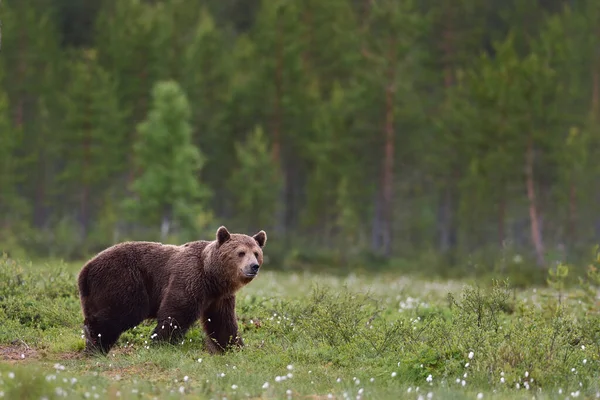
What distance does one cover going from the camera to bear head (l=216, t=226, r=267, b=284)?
1090 centimetres

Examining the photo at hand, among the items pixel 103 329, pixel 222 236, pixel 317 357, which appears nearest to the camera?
pixel 317 357

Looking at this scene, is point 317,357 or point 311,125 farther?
point 311,125

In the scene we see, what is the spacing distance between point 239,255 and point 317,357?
1.74 m

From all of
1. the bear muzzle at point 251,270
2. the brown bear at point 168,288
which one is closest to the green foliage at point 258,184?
the brown bear at point 168,288

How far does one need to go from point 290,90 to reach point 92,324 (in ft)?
140

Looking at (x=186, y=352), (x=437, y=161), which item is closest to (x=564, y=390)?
(x=186, y=352)

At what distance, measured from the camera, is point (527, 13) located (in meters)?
66.3

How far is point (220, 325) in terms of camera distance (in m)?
11.4

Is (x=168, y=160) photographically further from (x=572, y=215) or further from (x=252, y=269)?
(x=252, y=269)

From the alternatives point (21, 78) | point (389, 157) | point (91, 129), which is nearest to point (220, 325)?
point (389, 157)

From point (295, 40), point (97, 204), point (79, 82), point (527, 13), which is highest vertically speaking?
point (527, 13)

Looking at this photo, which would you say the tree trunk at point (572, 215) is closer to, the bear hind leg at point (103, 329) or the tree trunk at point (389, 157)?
the tree trunk at point (389, 157)

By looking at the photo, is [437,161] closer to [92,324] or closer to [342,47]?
[342,47]

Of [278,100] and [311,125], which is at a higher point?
[278,100]
